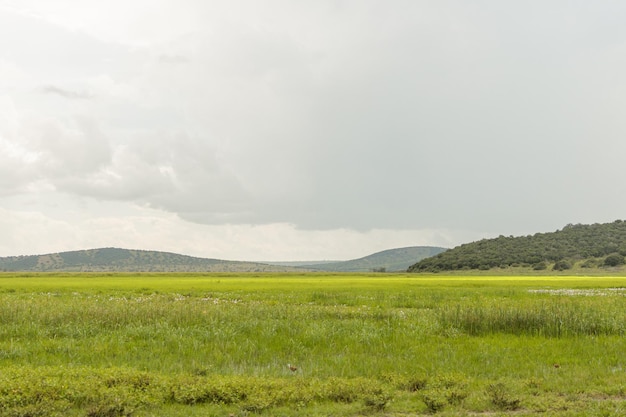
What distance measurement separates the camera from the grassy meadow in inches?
416

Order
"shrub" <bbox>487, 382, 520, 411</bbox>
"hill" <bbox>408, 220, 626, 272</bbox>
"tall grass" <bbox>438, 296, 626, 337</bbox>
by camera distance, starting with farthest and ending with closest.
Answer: "hill" <bbox>408, 220, 626, 272</bbox>, "tall grass" <bbox>438, 296, 626, 337</bbox>, "shrub" <bbox>487, 382, 520, 411</bbox>

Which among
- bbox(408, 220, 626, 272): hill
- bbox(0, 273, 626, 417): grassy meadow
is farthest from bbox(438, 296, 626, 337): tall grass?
bbox(408, 220, 626, 272): hill

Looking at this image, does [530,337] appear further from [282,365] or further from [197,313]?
[197,313]

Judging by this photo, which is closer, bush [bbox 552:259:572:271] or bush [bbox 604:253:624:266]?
bush [bbox 604:253:624:266]

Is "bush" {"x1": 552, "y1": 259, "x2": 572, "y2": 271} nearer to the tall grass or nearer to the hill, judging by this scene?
the hill

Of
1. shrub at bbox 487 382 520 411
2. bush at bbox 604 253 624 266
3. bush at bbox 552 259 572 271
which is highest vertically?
bush at bbox 604 253 624 266

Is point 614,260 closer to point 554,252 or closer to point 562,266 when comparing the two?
point 562,266

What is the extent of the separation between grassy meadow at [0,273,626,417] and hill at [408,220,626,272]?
447ft

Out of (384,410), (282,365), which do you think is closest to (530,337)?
(282,365)

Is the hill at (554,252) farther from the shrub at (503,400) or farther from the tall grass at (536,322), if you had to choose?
the shrub at (503,400)

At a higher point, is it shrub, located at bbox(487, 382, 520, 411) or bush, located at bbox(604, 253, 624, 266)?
bush, located at bbox(604, 253, 624, 266)

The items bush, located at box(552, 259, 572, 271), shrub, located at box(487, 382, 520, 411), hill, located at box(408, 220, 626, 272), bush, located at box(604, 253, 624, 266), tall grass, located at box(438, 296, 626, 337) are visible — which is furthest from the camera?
hill, located at box(408, 220, 626, 272)

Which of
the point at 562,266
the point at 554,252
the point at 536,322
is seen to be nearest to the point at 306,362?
the point at 536,322

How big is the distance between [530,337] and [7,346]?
1894 cm
